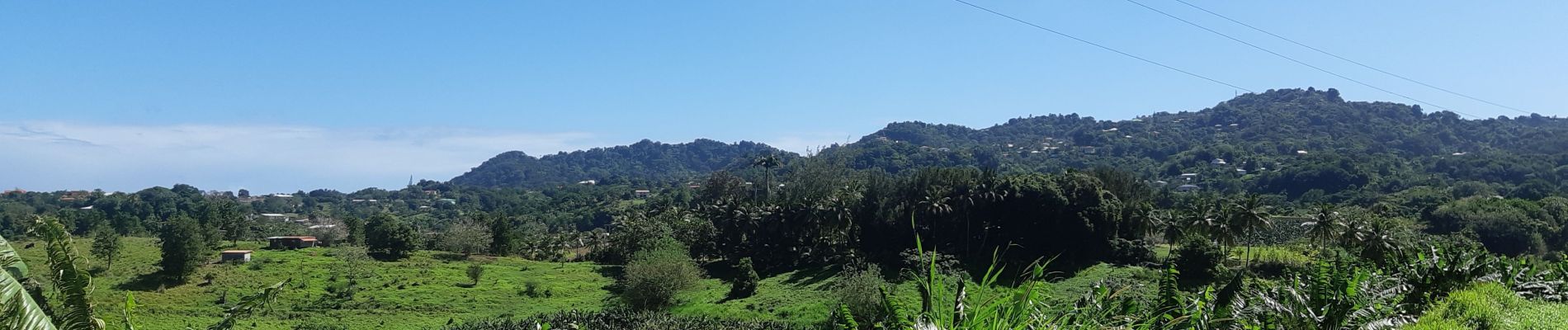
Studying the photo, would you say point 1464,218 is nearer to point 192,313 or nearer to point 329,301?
point 329,301

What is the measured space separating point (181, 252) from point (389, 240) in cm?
2013

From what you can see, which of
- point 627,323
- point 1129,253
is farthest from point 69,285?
point 1129,253

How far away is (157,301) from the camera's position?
58.1m

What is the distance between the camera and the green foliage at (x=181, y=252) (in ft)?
213

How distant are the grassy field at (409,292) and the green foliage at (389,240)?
4.45 metres

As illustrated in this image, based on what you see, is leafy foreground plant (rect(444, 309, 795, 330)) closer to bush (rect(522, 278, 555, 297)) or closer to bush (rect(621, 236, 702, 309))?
bush (rect(621, 236, 702, 309))

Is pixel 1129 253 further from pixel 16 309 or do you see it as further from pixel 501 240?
pixel 16 309

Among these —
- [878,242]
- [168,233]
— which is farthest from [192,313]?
[878,242]

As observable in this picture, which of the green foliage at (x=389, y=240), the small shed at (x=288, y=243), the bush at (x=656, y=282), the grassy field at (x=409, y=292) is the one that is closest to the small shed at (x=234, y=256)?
the grassy field at (x=409, y=292)

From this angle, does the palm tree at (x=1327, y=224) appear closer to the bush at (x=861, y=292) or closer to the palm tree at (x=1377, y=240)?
the palm tree at (x=1377, y=240)

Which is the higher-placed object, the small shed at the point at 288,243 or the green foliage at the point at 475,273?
the small shed at the point at 288,243

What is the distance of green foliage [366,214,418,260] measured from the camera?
8356 centimetres

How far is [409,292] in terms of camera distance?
64750mm

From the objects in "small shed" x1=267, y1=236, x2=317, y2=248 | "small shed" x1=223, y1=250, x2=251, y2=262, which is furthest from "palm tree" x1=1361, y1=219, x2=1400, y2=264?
"small shed" x1=267, y1=236, x2=317, y2=248
